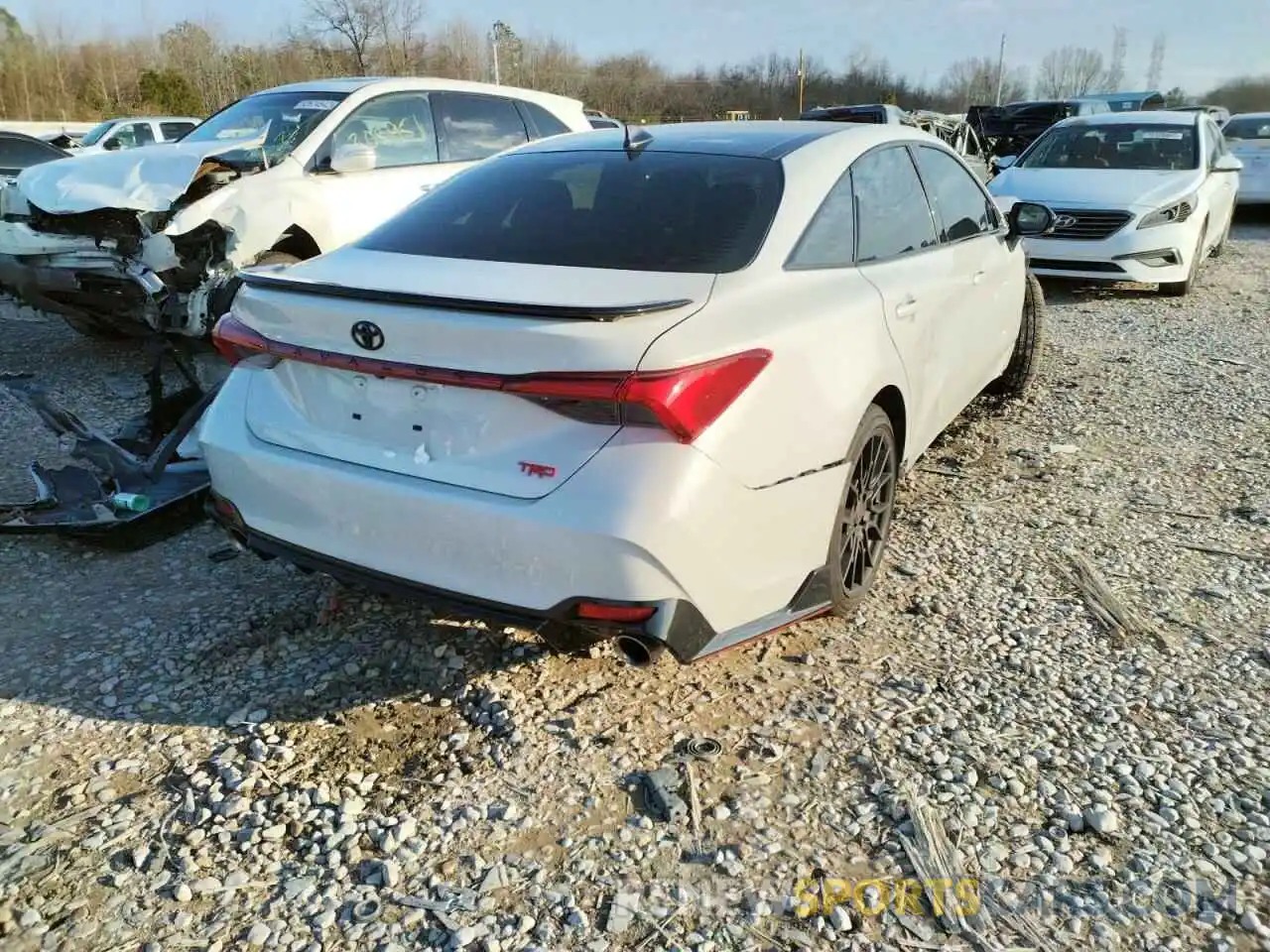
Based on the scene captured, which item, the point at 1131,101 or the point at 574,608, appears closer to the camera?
the point at 574,608

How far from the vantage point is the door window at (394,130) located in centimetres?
638

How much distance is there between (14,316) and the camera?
6.19 m

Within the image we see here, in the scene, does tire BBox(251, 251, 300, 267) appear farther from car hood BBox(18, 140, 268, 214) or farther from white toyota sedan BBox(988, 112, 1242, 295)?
white toyota sedan BBox(988, 112, 1242, 295)

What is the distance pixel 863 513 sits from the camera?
321cm

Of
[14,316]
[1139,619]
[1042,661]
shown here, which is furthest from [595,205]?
[14,316]

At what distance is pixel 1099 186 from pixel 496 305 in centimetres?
830

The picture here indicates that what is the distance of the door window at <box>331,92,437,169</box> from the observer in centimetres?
638

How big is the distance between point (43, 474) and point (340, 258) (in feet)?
6.10

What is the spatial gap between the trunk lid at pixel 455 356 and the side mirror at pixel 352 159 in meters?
3.84

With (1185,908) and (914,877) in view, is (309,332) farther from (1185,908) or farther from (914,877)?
(1185,908)

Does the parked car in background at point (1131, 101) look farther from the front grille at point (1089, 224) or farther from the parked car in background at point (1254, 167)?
the front grille at point (1089, 224)

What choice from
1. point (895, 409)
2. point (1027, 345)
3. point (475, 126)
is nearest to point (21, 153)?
point (475, 126)

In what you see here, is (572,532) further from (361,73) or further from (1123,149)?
(361,73)

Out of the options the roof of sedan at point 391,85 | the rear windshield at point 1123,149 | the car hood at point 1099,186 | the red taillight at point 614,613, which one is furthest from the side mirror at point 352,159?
the rear windshield at point 1123,149
